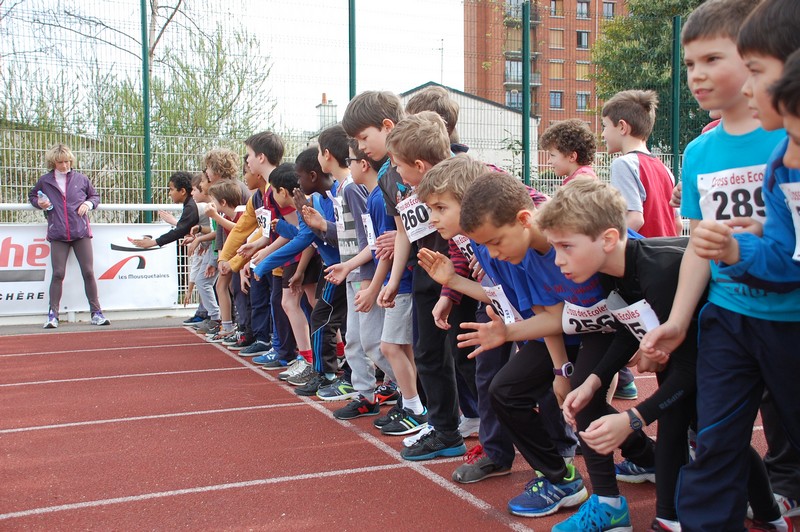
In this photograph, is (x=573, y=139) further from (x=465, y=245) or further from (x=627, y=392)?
(x=465, y=245)

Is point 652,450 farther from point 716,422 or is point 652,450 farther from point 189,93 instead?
point 189,93

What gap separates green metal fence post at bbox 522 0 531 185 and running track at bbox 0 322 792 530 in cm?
600

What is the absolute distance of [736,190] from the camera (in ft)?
8.12

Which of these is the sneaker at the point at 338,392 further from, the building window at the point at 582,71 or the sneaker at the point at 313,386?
the building window at the point at 582,71

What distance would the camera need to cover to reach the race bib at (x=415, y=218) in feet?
13.0

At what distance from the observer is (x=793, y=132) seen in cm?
201

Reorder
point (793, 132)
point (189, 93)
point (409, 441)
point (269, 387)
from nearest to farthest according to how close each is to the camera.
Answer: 1. point (793, 132)
2. point (409, 441)
3. point (269, 387)
4. point (189, 93)

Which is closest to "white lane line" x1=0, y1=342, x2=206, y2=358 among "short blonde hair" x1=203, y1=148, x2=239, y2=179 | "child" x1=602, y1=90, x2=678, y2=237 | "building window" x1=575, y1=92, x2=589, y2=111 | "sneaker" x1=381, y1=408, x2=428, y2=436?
"short blonde hair" x1=203, y1=148, x2=239, y2=179

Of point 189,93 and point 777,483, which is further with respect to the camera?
point 189,93

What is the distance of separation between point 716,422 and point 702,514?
28cm

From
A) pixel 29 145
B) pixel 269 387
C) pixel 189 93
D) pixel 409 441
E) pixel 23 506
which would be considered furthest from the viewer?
pixel 189 93

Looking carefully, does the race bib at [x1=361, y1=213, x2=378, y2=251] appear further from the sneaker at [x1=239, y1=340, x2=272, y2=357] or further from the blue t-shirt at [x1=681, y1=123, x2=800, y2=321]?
the sneaker at [x1=239, y1=340, x2=272, y2=357]

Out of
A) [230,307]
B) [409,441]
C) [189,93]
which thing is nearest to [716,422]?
[409,441]

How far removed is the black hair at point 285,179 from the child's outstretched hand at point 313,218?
0.78 meters
